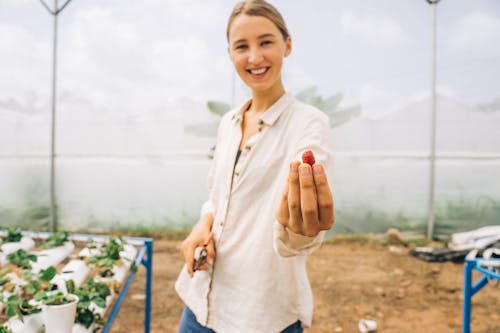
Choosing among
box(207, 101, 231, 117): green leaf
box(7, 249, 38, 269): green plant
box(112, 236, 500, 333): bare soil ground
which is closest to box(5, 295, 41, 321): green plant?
box(7, 249, 38, 269): green plant

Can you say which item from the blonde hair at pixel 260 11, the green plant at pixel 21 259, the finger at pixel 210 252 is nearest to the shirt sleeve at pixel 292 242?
the finger at pixel 210 252

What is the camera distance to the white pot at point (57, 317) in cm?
85

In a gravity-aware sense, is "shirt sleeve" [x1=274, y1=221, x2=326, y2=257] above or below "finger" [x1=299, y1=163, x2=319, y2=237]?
below

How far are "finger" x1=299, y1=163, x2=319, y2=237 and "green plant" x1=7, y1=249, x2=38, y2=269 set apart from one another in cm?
108

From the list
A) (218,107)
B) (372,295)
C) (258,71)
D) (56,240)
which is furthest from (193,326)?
(218,107)

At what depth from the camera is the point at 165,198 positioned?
380 centimetres

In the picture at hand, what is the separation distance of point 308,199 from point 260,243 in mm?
301

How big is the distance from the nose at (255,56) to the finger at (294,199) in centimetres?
38

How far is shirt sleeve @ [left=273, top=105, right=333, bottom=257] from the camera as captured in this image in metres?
0.61

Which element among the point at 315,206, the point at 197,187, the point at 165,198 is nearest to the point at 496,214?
the point at 197,187

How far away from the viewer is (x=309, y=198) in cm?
50

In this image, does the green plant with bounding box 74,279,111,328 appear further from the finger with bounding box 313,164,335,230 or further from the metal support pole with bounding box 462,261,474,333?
the metal support pole with bounding box 462,261,474,333

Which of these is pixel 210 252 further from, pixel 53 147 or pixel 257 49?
pixel 53 147

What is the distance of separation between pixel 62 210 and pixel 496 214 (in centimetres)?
434
